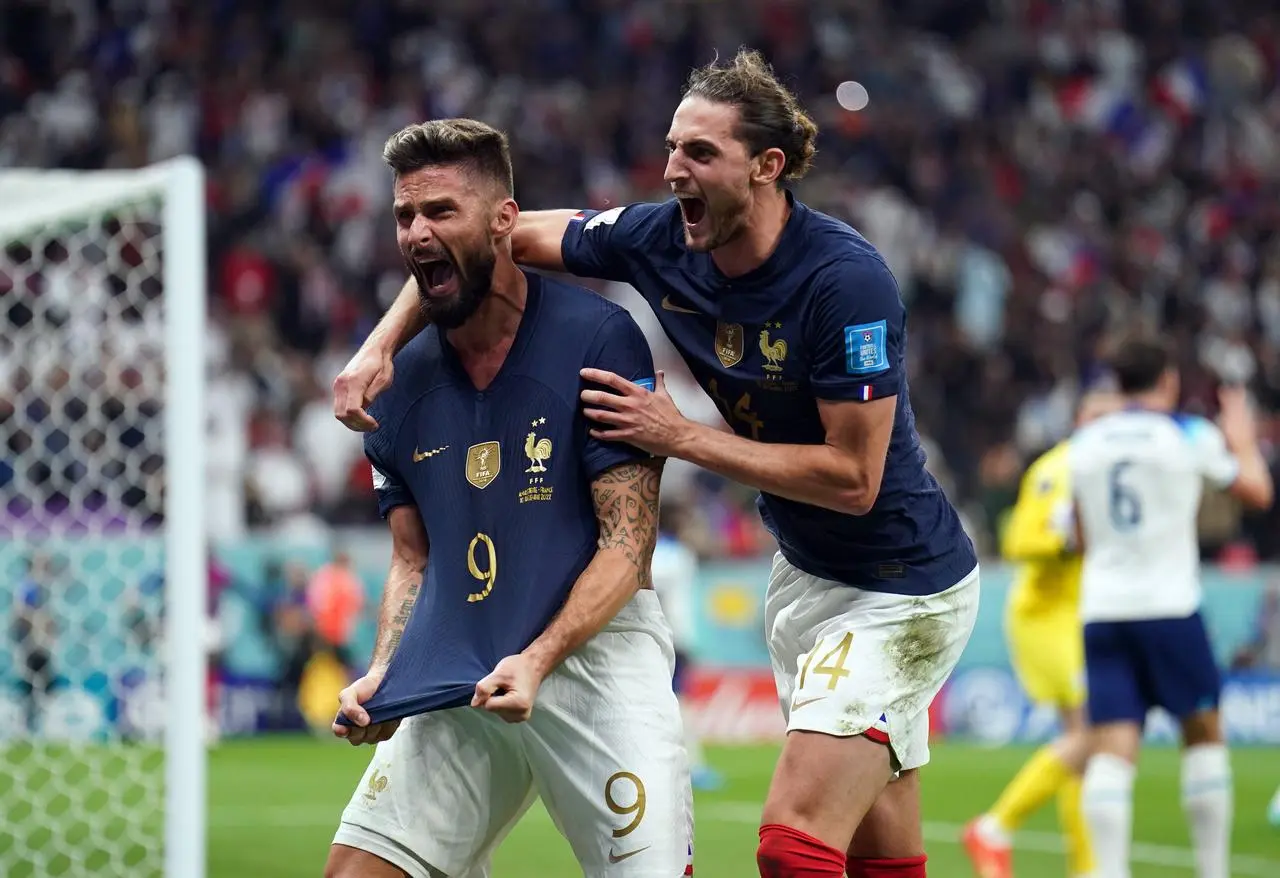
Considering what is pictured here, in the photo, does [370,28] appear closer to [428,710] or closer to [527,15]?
[527,15]

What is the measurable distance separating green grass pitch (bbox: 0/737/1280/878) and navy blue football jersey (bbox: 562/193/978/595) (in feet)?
13.0

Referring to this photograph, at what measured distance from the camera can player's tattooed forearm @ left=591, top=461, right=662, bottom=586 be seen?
13.5 ft

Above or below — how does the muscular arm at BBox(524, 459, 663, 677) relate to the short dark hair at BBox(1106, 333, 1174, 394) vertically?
below

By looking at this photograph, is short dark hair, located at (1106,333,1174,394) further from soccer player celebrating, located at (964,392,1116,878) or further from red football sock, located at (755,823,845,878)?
red football sock, located at (755,823,845,878)

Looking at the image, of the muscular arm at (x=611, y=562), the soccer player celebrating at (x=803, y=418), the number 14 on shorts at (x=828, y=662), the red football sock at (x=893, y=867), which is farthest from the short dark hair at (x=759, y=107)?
the red football sock at (x=893, y=867)

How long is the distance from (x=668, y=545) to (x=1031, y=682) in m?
3.66

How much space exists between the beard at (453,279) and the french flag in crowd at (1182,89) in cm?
1864

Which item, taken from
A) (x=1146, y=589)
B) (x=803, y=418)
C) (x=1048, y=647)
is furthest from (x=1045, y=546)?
(x=803, y=418)

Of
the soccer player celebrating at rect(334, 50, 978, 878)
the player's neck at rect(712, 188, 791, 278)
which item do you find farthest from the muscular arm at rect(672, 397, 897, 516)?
the player's neck at rect(712, 188, 791, 278)

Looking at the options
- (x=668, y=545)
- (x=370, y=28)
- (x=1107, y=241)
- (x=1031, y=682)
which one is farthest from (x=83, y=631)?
(x=1107, y=241)

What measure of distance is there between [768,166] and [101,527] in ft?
26.9

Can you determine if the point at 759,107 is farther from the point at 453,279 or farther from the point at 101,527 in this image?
the point at 101,527

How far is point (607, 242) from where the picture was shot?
4.67 meters

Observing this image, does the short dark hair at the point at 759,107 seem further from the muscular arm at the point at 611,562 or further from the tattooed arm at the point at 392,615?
the tattooed arm at the point at 392,615
